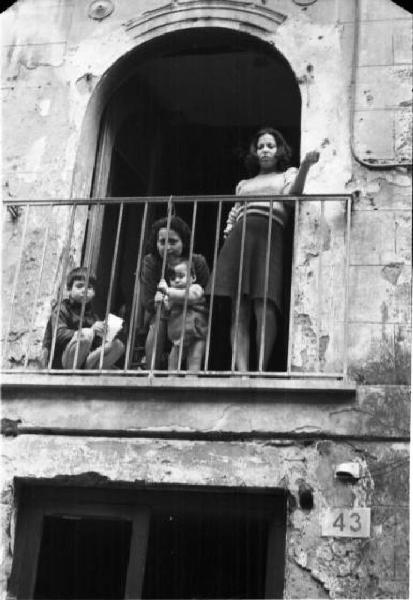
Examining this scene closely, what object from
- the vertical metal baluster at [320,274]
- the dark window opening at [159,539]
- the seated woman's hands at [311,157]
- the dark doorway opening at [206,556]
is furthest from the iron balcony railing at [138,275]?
the dark doorway opening at [206,556]

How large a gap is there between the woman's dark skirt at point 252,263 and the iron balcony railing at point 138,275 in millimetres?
78

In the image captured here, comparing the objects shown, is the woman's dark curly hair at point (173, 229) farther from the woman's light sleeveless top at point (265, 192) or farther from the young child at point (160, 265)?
the woman's light sleeveless top at point (265, 192)

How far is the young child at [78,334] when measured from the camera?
6.64 m

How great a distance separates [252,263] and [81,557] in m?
2.38

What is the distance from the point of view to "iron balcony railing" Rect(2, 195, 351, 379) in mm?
6402

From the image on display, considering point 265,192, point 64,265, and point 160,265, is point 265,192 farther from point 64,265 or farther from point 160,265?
point 64,265

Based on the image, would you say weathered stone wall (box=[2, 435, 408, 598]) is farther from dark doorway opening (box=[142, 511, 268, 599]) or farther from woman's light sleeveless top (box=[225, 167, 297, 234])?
woman's light sleeveless top (box=[225, 167, 297, 234])

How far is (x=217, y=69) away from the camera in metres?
8.90

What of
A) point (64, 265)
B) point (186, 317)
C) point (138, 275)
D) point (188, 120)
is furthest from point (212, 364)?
point (188, 120)

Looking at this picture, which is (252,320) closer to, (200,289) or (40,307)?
(200,289)

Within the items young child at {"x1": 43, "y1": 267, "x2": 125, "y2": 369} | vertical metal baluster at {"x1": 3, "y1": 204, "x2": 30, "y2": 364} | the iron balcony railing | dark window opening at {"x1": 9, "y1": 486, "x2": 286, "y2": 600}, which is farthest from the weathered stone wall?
vertical metal baluster at {"x1": 3, "y1": 204, "x2": 30, "y2": 364}

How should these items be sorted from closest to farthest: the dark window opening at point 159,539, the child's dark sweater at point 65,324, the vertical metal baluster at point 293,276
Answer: the dark window opening at point 159,539 → the vertical metal baluster at point 293,276 → the child's dark sweater at point 65,324

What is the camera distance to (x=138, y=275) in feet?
22.0

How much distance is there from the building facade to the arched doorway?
5cm
